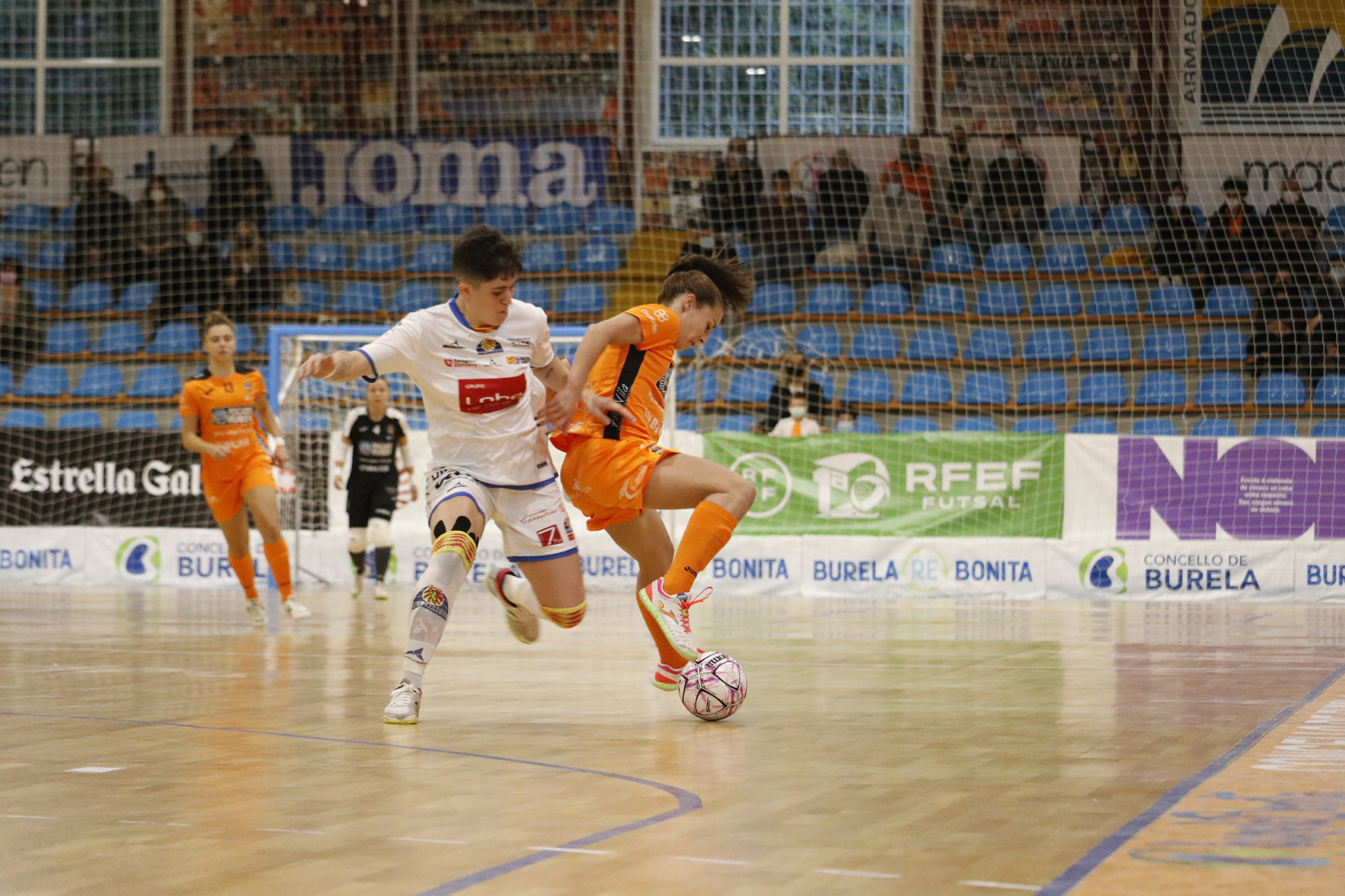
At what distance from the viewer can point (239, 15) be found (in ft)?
69.6

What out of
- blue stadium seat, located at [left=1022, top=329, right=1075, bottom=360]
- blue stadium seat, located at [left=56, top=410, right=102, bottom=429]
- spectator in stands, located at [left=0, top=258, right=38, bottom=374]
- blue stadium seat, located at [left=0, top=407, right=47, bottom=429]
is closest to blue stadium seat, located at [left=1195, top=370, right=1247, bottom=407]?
blue stadium seat, located at [left=1022, top=329, right=1075, bottom=360]

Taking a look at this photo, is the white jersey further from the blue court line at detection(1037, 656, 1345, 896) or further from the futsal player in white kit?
the blue court line at detection(1037, 656, 1345, 896)

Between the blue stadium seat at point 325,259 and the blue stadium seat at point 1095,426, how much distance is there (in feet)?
31.1

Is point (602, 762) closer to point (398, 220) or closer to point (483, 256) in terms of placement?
point (483, 256)

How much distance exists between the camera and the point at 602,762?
181 inches

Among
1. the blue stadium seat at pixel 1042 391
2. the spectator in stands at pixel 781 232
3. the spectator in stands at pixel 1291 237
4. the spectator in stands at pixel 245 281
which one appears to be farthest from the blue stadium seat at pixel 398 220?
the spectator in stands at pixel 1291 237

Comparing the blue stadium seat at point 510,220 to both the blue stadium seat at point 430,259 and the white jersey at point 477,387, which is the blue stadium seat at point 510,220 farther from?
the white jersey at point 477,387

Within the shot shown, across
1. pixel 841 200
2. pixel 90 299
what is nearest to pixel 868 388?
pixel 841 200

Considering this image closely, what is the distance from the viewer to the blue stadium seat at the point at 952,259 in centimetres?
1750

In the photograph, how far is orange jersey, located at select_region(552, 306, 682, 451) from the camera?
5.80 meters

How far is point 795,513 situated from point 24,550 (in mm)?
7794

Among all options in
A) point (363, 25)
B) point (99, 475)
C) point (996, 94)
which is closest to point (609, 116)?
point (363, 25)

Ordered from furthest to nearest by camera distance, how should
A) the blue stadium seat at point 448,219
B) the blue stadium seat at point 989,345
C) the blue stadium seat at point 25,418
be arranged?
the blue stadium seat at point 448,219, the blue stadium seat at point 25,418, the blue stadium seat at point 989,345

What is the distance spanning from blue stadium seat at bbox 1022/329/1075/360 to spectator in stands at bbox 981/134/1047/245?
1416 millimetres
